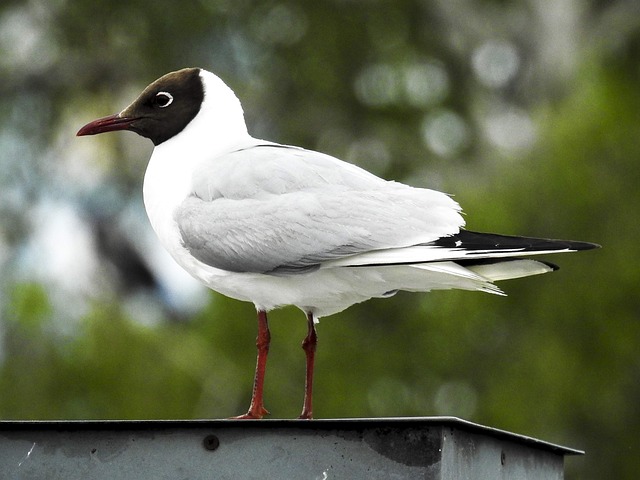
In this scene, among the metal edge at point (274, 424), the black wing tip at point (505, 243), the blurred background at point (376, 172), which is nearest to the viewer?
the metal edge at point (274, 424)

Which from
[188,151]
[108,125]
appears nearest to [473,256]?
[188,151]

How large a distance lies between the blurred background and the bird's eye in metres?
3.06

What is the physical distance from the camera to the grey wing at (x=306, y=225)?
2783 millimetres

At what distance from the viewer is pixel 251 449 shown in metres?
2.16

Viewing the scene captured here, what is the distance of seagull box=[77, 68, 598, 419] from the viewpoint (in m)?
2.72

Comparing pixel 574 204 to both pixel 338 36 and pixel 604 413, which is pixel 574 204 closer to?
pixel 604 413

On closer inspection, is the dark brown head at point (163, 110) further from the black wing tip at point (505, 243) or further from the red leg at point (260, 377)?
the black wing tip at point (505, 243)

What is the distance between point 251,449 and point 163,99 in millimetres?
1296

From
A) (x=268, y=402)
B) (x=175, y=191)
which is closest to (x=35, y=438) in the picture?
(x=175, y=191)

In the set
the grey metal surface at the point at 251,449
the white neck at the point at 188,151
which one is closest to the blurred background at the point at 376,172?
the white neck at the point at 188,151

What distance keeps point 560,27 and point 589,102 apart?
12.7 ft

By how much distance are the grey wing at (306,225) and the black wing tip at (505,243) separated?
1.7 inches

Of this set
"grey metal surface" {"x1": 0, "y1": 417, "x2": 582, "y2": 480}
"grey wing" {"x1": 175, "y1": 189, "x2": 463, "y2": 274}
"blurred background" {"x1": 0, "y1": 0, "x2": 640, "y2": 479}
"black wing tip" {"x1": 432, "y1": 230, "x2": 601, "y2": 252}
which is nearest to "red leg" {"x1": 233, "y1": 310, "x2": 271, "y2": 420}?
"grey wing" {"x1": 175, "y1": 189, "x2": 463, "y2": 274}

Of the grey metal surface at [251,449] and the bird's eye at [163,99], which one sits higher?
the bird's eye at [163,99]
